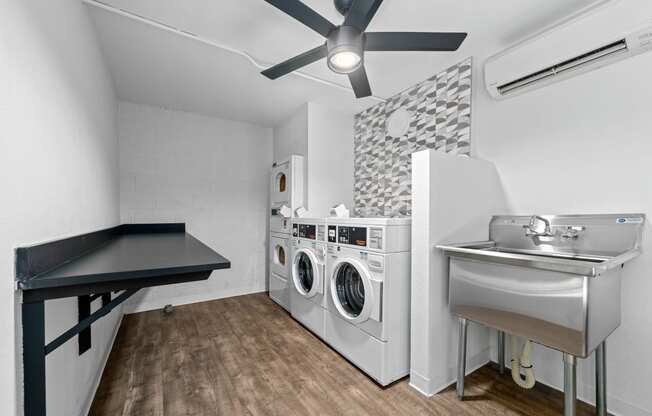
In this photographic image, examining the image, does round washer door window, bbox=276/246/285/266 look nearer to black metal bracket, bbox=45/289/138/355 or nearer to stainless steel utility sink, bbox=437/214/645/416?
stainless steel utility sink, bbox=437/214/645/416

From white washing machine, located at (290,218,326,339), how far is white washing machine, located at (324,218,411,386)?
0.32 meters

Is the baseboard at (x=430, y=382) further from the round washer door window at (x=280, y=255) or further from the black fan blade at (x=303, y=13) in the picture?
the black fan blade at (x=303, y=13)

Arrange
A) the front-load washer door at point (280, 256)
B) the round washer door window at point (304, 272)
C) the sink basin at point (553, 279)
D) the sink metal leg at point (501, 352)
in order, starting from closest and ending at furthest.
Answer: the sink basin at point (553, 279) < the sink metal leg at point (501, 352) < the round washer door window at point (304, 272) < the front-load washer door at point (280, 256)

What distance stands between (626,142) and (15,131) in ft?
9.09

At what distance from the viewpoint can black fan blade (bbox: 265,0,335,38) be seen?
1229mm

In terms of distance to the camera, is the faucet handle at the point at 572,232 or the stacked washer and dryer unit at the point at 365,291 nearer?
the faucet handle at the point at 572,232

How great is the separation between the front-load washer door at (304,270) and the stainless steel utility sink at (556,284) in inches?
46.6

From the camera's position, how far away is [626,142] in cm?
154

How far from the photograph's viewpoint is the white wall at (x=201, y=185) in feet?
10.5

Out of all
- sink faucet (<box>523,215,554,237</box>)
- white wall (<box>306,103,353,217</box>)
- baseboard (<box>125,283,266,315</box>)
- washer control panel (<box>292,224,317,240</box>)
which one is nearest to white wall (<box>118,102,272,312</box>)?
baseboard (<box>125,283,266,315</box>)

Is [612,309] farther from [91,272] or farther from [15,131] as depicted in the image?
[15,131]

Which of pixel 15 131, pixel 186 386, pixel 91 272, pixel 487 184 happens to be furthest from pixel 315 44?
pixel 186 386

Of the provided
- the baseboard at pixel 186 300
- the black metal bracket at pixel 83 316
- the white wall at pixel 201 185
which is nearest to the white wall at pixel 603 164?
the black metal bracket at pixel 83 316

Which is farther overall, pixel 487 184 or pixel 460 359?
pixel 487 184
